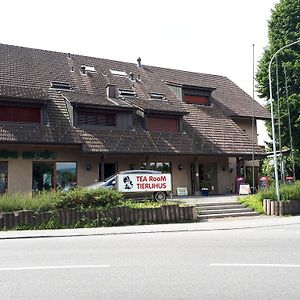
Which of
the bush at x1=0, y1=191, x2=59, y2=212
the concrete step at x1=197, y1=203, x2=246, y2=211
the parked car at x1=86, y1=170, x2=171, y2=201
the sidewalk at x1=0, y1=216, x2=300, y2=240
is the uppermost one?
the parked car at x1=86, y1=170, x2=171, y2=201

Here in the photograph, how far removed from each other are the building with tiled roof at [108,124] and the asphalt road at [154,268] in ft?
37.4

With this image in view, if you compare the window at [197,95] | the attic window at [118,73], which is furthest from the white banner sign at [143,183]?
the attic window at [118,73]

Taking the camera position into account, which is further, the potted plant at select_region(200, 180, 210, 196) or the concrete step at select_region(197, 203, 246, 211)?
the potted plant at select_region(200, 180, 210, 196)

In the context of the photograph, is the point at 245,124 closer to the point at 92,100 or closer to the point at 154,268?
the point at 92,100

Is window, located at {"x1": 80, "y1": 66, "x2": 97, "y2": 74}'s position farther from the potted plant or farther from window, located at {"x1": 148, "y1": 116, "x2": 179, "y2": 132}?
the potted plant

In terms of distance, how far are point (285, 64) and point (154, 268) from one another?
2944cm

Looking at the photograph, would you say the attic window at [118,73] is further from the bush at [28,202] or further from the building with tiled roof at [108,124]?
the bush at [28,202]

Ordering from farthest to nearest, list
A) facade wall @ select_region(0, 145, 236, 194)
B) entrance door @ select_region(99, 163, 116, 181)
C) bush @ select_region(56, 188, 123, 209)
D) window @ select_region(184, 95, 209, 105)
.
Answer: window @ select_region(184, 95, 209, 105) < entrance door @ select_region(99, 163, 116, 181) < facade wall @ select_region(0, 145, 236, 194) < bush @ select_region(56, 188, 123, 209)

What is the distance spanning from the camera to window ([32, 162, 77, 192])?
931 inches

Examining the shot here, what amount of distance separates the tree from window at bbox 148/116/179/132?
1007 centimetres

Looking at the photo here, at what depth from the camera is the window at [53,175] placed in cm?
2366

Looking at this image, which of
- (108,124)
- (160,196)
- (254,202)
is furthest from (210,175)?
(160,196)

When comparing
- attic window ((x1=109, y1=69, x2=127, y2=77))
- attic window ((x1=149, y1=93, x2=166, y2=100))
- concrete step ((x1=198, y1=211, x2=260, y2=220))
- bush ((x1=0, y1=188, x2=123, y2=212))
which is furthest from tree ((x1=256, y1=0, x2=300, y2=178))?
bush ((x1=0, y1=188, x2=123, y2=212))

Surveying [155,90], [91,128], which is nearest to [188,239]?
[91,128]
